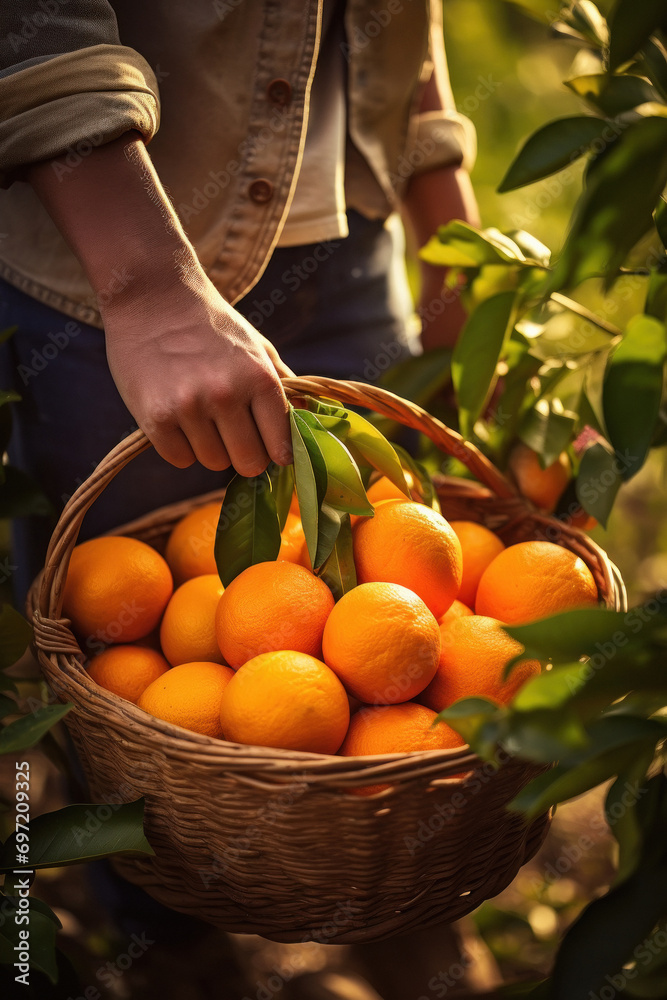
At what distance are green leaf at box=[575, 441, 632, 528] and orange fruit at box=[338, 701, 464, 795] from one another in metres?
0.31

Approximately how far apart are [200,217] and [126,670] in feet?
1.94

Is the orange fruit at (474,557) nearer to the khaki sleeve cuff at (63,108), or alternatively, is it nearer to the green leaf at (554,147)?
the green leaf at (554,147)

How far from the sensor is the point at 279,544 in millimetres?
895

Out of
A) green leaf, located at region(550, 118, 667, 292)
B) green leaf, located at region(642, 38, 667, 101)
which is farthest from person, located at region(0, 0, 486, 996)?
green leaf, located at region(642, 38, 667, 101)

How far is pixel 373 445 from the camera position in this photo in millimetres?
878

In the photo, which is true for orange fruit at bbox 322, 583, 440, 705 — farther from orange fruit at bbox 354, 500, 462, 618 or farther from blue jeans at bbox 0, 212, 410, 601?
blue jeans at bbox 0, 212, 410, 601

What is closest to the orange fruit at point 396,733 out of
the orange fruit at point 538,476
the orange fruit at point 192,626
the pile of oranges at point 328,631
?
the pile of oranges at point 328,631

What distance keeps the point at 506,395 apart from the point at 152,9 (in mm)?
649

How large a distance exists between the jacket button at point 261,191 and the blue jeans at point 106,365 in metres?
0.12

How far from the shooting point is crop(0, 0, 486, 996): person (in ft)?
2.37

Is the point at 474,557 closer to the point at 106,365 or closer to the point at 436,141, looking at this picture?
the point at 106,365

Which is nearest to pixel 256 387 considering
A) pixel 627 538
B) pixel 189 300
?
pixel 189 300

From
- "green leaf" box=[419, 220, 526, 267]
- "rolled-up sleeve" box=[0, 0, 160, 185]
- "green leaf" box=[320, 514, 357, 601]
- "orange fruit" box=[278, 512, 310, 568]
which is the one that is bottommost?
"orange fruit" box=[278, 512, 310, 568]

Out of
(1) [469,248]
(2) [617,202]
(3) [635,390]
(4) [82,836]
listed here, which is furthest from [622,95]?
(4) [82,836]
